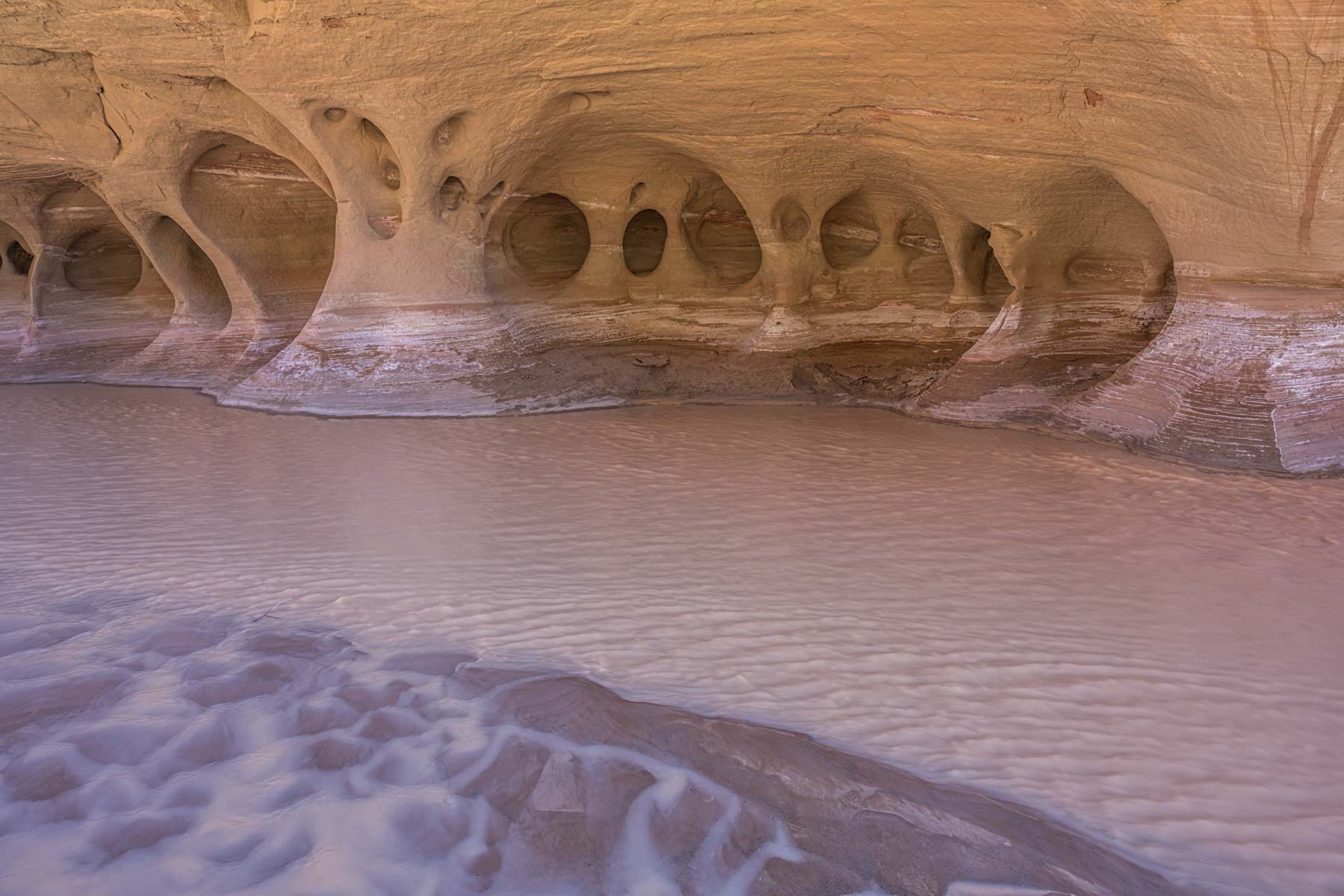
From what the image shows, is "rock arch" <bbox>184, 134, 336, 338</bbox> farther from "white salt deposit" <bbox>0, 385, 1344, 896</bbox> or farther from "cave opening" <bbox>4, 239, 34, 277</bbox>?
"white salt deposit" <bbox>0, 385, 1344, 896</bbox>

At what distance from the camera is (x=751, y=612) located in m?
3.22

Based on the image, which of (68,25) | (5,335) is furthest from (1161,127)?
(5,335)

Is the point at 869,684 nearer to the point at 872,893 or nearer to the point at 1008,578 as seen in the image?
the point at 872,893

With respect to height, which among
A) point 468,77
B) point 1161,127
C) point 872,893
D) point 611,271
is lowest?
point 872,893

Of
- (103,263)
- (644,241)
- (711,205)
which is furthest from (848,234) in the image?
(103,263)

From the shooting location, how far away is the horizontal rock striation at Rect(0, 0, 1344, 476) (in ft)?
16.3

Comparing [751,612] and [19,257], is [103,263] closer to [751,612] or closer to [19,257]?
A: [19,257]

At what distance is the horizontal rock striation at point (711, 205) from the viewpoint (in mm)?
4973

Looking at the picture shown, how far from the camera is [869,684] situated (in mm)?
2688

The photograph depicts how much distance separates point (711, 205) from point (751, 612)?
22.0 ft

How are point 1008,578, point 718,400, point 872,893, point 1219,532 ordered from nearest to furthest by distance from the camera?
1. point 872,893
2. point 1008,578
3. point 1219,532
4. point 718,400

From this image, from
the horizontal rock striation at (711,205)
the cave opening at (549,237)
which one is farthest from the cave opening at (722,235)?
the cave opening at (549,237)

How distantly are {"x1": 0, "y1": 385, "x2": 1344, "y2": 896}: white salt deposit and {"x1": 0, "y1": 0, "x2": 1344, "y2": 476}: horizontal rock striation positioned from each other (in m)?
1.19

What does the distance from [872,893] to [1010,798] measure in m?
0.46
